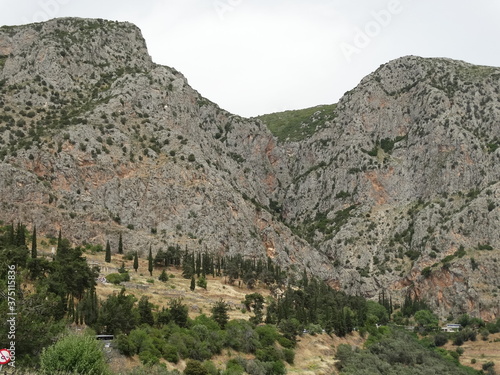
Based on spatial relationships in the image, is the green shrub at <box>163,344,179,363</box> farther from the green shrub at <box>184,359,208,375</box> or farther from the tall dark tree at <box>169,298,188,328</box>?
the tall dark tree at <box>169,298,188,328</box>

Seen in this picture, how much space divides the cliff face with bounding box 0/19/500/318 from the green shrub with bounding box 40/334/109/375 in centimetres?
6285

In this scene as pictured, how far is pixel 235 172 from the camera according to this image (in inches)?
6895

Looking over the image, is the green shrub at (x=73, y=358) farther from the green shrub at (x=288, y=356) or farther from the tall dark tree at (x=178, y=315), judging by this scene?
the green shrub at (x=288, y=356)

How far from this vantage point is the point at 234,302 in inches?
3610

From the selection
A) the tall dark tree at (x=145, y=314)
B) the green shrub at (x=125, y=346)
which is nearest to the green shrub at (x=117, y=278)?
the tall dark tree at (x=145, y=314)

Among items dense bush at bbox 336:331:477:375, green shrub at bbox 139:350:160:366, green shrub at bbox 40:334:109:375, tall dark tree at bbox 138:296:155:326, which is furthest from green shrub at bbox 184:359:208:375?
dense bush at bbox 336:331:477:375

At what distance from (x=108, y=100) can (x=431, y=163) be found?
10155 cm

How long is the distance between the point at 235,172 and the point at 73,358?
135 metres

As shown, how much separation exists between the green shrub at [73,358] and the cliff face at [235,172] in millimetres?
62853

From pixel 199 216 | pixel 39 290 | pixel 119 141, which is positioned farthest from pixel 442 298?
pixel 39 290

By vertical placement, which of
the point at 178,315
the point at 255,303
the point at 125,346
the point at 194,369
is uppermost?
the point at 178,315

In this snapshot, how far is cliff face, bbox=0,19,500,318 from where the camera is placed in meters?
116

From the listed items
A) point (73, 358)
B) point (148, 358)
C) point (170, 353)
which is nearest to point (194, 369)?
point (170, 353)

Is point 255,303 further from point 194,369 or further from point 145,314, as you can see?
point 194,369
